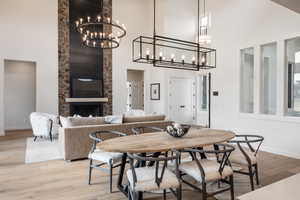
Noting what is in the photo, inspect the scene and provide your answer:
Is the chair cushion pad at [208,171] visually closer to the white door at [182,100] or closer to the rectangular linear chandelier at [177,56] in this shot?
the rectangular linear chandelier at [177,56]

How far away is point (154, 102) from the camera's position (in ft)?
30.2

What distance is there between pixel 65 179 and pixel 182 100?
21.6 feet

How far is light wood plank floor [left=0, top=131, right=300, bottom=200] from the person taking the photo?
2689mm

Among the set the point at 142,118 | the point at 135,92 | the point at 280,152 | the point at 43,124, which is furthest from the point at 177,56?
the point at 43,124

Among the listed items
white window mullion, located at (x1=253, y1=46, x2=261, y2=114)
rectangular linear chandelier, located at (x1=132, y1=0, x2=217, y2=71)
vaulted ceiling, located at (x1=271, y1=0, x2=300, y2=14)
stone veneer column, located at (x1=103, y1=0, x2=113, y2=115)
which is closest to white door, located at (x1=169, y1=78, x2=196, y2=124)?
rectangular linear chandelier, located at (x1=132, y1=0, x2=217, y2=71)

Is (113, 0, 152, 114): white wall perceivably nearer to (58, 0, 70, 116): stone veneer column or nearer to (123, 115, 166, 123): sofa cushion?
(58, 0, 70, 116): stone veneer column

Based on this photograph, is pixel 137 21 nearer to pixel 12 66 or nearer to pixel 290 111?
pixel 12 66

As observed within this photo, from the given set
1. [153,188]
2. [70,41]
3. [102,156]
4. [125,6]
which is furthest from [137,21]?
[153,188]

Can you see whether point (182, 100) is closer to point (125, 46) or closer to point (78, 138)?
point (125, 46)

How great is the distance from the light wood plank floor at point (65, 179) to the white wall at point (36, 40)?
127 inches

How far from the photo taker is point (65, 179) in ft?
10.5

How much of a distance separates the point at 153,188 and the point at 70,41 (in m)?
7.24

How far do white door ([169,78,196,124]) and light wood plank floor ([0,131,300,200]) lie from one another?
4.63 meters

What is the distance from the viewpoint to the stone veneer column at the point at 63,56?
7582 mm
